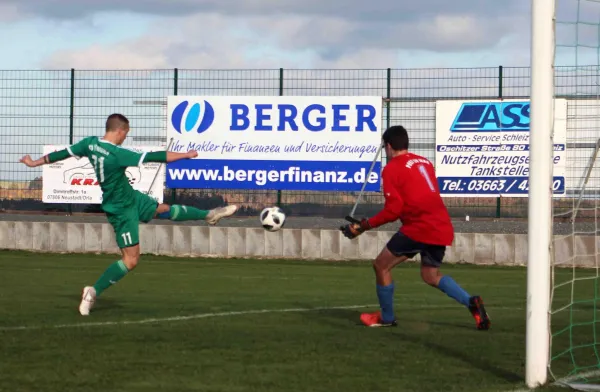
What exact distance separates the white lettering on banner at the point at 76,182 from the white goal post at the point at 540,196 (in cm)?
1719

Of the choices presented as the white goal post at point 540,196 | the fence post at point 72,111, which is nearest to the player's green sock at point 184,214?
the white goal post at point 540,196

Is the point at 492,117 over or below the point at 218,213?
over

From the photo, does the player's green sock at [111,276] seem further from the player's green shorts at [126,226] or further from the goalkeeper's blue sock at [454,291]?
the goalkeeper's blue sock at [454,291]

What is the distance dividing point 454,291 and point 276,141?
13795 mm

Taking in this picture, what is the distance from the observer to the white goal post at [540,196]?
6965 mm

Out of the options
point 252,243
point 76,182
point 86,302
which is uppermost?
point 76,182

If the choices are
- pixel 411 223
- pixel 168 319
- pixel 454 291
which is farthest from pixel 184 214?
pixel 454 291

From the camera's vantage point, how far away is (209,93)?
78.0ft

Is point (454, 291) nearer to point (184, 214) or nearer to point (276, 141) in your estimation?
point (184, 214)

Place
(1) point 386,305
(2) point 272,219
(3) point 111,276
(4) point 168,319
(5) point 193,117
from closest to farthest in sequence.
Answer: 1. (1) point 386,305
2. (4) point 168,319
3. (3) point 111,276
4. (2) point 272,219
5. (5) point 193,117

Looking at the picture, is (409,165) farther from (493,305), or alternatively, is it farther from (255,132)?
(255,132)

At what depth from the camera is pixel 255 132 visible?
78.3 feet

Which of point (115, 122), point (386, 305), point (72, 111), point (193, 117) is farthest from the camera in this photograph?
point (193, 117)

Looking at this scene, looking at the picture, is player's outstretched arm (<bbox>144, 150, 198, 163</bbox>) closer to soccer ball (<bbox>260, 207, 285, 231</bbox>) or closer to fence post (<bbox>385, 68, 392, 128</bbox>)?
soccer ball (<bbox>260, 207, 285, 231</bbox>)
